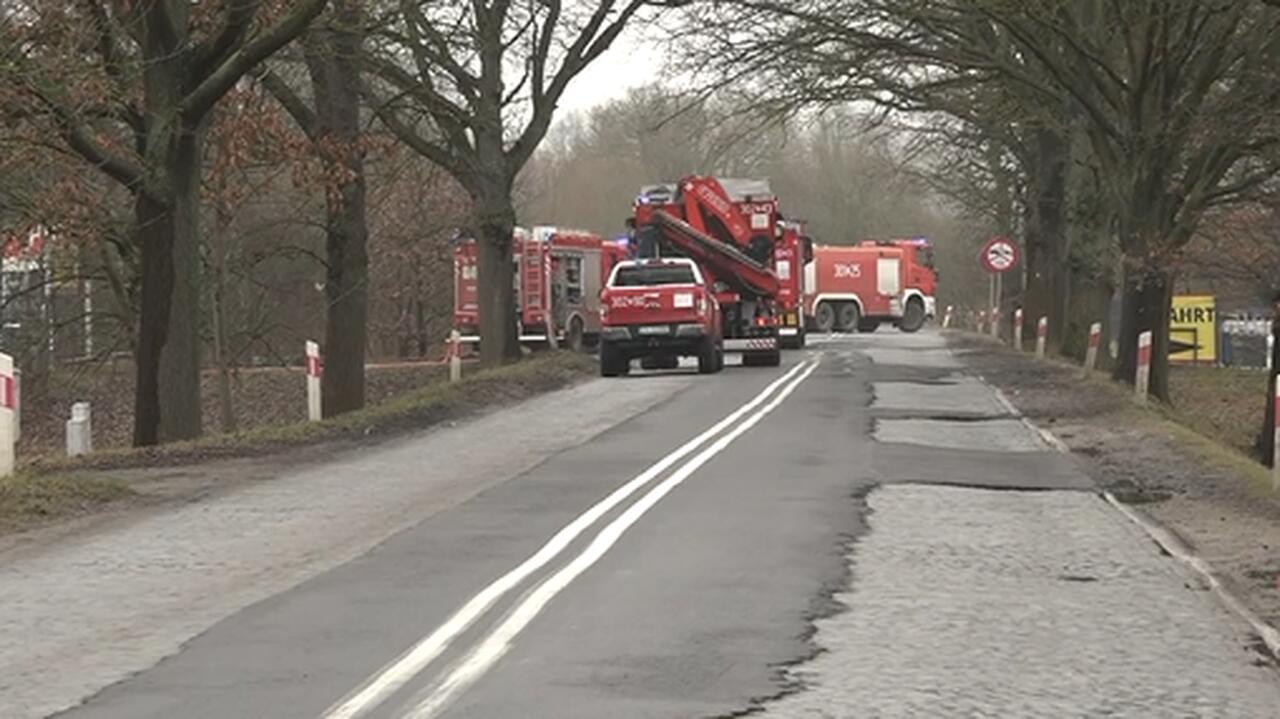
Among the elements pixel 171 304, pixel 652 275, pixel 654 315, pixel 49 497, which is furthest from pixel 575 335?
pixel 49 497

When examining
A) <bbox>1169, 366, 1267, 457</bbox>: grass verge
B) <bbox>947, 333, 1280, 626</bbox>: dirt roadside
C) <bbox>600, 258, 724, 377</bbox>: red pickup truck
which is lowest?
<bbox>1169, 366, 1267, 457</bbox>: grass verge

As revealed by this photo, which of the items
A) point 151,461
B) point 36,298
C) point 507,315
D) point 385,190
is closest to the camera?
point 151,461

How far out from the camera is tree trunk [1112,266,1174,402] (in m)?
29.5

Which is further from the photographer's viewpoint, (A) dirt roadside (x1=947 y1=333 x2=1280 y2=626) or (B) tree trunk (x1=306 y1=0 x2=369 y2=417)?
(B) tree trunk (x1=306 y1=0 x2=369 y2=417)

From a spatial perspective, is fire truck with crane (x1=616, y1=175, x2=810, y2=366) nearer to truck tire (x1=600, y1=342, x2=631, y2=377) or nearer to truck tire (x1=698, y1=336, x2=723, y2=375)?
truck tire (x1=698, y1=336, x2=723, y2=375)

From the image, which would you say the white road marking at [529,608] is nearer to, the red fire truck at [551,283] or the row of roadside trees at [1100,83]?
the row of roadside trees at [1100,83]

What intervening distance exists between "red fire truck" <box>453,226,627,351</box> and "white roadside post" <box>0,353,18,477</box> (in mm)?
30033

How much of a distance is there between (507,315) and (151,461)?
17633 millimetres

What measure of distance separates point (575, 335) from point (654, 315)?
1639 centimetres

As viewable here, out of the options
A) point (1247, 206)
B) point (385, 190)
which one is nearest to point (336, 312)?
point (385, 190)

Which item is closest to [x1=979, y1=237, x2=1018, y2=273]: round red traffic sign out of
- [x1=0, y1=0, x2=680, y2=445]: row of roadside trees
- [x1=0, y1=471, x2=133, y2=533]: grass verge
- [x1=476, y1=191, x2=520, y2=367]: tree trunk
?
[x1=476, y1=191, x2=520, y2=367]: tree trunk

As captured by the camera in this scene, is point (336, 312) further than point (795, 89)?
No

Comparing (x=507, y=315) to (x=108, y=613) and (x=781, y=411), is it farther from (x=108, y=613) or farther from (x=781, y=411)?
(x=108, y=613)

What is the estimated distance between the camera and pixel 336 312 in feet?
89.7
